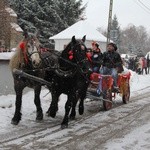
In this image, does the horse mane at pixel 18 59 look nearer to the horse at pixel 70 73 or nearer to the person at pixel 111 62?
the horse at pixel 70 73

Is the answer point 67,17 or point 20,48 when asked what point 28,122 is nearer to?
point 20,48

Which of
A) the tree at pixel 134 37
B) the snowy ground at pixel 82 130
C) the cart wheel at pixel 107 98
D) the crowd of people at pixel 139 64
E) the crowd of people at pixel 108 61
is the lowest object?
the snowy ground at pixel 82 130

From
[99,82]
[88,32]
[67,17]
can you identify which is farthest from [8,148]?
[67,17]

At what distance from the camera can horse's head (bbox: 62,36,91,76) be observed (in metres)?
8.91

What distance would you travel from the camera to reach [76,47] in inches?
350

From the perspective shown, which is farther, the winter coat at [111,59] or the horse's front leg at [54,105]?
the winter coat at [111,59]

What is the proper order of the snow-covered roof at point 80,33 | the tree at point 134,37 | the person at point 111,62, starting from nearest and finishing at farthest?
the person at point 111,62, the snow-covered roof at point 80,33, the tree at point 134,37

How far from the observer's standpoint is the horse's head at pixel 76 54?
8906mm

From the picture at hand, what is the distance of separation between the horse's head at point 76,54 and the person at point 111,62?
9.88 feet

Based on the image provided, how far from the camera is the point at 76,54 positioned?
897cm

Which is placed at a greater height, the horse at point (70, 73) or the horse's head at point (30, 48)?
the horse's head at point (30, 48)

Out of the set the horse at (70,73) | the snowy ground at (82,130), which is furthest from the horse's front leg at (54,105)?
the snowy ground at (82,130)

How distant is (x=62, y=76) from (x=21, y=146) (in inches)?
96.2

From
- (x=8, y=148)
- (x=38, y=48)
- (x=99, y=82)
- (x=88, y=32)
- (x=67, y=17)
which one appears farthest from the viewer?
(x=67, y=17)
